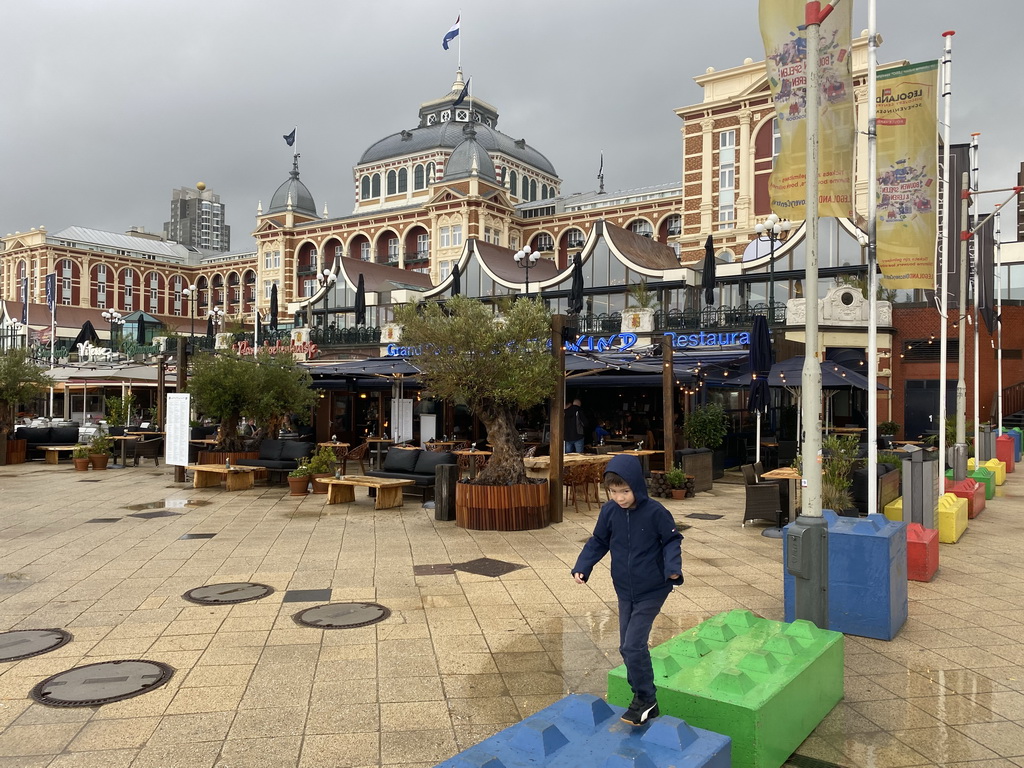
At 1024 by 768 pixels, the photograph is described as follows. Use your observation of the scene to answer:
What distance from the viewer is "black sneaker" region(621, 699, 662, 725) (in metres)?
3.84

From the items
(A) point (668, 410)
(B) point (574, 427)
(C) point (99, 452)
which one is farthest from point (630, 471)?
(C) point (99, 452)

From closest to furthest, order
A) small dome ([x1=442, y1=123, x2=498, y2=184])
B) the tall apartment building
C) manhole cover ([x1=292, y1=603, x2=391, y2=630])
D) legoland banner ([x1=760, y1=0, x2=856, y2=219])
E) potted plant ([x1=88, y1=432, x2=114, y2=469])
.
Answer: manhole cover ([x1=292, y1=603, x2=391, y2=630]), legoland banner ([x1=760, y1=0, x2=856, y2=219]), potted plant ([x1=88, y1=432, x2=114, y2=469]), small dome ([x1=442, y1=123, x2=498, y2=184]), the tall apartment building

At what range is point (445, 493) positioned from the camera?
11.5 m

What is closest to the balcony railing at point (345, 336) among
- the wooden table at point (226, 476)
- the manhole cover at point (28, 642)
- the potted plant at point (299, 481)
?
the wooden table at point (226, 476)

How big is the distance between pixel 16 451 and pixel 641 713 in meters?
22.1

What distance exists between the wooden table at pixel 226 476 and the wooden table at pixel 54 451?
717 cm

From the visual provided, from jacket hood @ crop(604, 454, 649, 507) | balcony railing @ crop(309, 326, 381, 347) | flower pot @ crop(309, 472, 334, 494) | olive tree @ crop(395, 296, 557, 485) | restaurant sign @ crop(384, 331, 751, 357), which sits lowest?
flower pot @ crop(309, 472, 334, 494)

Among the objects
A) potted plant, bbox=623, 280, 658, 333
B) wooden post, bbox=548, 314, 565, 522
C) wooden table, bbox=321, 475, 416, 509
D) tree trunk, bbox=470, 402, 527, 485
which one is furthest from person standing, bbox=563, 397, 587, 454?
potted plant, bbox=623, 280, 658, 333

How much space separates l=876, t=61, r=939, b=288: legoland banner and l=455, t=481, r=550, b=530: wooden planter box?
5.39 m

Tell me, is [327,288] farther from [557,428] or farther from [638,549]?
[638,549]

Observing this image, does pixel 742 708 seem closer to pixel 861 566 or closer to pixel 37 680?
pixel 861 566

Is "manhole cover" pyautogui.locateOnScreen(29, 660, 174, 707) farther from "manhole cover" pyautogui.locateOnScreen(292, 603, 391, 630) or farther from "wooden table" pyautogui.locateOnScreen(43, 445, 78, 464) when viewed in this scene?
"wooden table" pyautogui.locateOnScreen(43, 445, 78, 464)

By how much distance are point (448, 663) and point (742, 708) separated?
7.74 ft

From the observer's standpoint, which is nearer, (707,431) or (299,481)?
(299,481)
